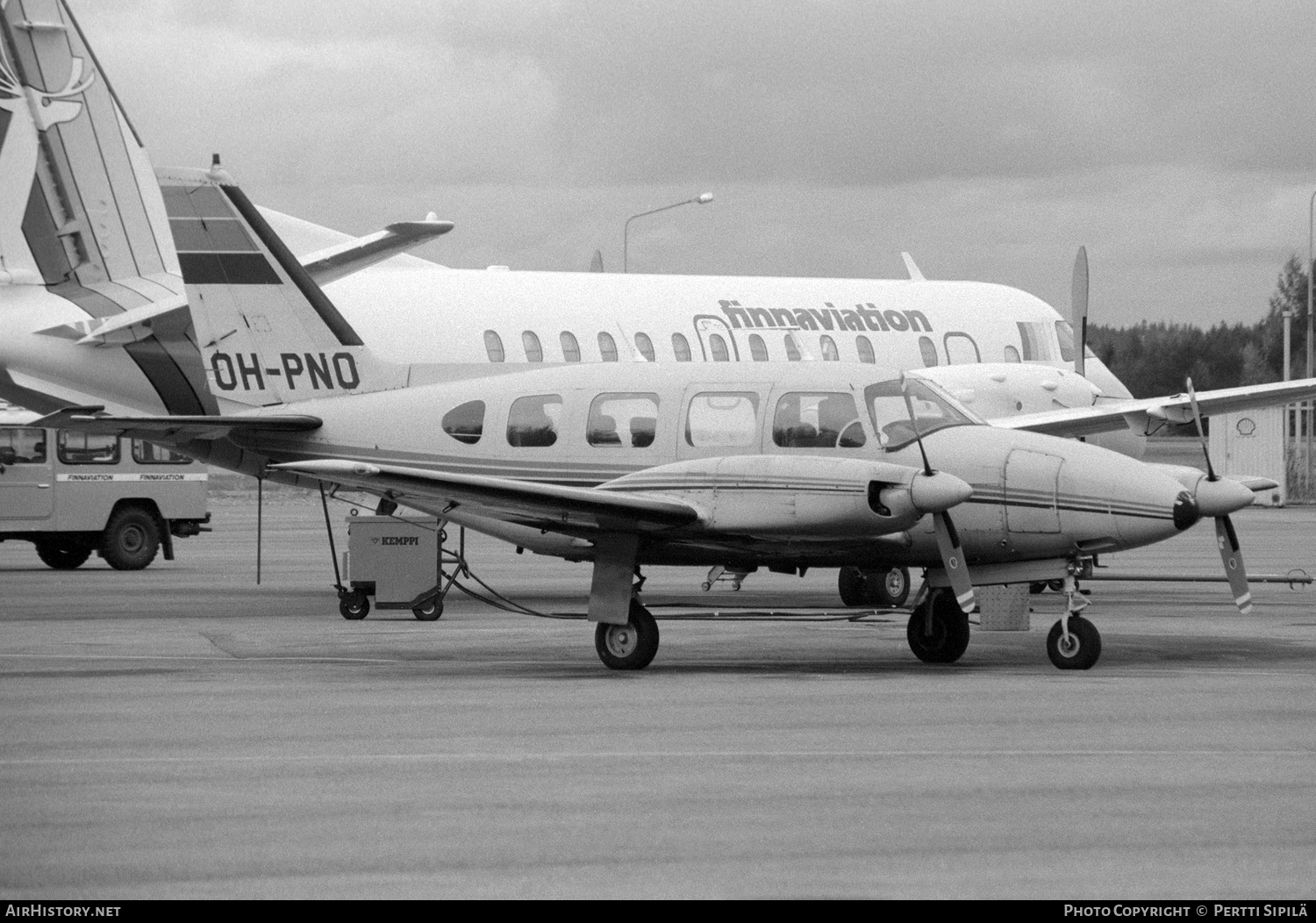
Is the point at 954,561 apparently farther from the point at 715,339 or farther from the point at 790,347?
the point at 790,347

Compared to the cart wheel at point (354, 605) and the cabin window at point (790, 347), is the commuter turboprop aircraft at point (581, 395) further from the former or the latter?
the cart wheel at point (354, 605)

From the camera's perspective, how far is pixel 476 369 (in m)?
19.6

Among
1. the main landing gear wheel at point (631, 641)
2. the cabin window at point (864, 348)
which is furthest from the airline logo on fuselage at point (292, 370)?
the cabin window at point (864, 348)

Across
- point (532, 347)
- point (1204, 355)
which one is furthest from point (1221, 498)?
point (1204, 355)

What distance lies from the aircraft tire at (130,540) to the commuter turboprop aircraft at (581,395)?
15.9ft

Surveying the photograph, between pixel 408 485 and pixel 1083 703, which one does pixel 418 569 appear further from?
pixel 1083 703

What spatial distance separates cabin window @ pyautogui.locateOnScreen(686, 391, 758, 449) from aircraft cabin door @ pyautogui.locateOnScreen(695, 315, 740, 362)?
11392 mm

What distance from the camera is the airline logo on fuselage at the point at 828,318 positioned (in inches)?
1139

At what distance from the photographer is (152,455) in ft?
95.7

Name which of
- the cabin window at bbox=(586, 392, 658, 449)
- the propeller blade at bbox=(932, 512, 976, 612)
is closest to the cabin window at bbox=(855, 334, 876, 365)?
the cabin window at bbox=(586, 392, 658, 449)

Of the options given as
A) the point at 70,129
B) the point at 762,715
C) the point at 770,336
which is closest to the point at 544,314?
the point at 770,336

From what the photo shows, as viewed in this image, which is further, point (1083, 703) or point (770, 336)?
point (770, 336)

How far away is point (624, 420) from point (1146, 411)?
9982 mm
